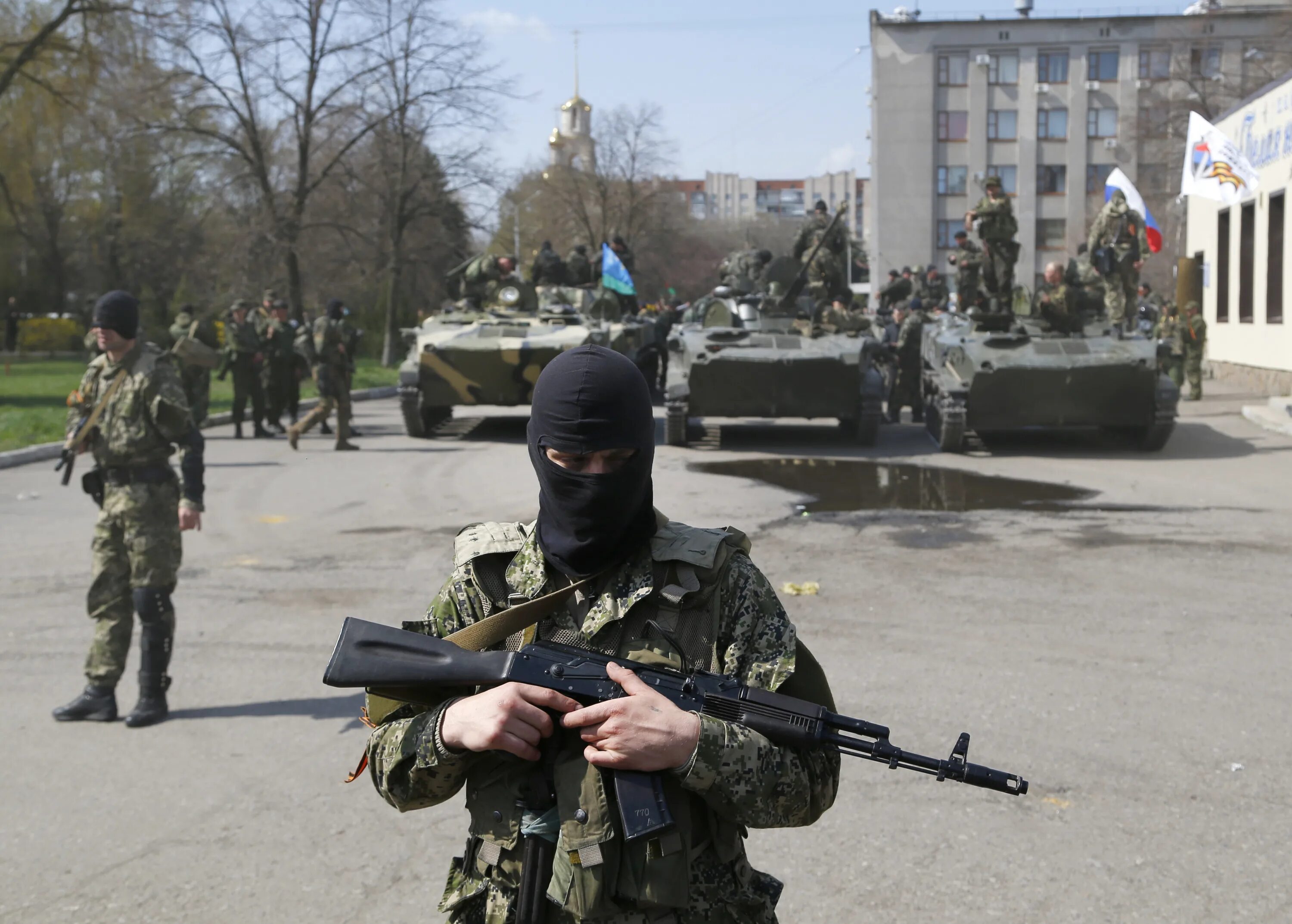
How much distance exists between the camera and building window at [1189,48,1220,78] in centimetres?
5628

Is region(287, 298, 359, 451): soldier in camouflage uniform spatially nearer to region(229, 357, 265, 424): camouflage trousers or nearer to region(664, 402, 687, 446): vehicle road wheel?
region(229, 357, 265, 424): camouflage trousers

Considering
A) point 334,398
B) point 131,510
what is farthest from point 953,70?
point 131,510

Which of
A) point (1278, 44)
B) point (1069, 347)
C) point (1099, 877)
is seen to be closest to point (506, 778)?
point (1099, 877)

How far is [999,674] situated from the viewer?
5.98 meters

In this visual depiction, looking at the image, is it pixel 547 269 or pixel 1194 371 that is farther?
pixel 547 269

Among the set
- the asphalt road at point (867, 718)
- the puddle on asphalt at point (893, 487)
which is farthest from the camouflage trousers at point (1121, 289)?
the asphalt road at point (867, 718)

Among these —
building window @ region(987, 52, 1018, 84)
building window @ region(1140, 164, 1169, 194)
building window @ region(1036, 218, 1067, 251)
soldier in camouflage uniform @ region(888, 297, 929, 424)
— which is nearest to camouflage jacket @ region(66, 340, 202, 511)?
soldier in camouflage uniform @ region(888, 297, 929, 424)

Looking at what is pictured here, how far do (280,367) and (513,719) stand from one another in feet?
53.0

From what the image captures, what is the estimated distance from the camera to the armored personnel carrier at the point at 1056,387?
1412 cm

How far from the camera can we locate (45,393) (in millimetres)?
24625

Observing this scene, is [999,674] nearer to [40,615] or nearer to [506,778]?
[506,778]

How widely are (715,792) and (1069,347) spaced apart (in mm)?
13272

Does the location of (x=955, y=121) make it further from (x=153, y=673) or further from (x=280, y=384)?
(x=153, y=673)

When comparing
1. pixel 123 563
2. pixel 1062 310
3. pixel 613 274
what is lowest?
pixel 123 563
